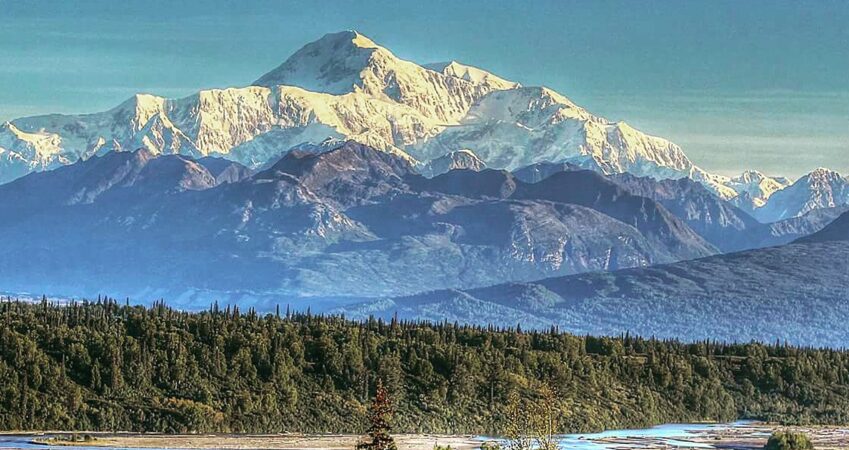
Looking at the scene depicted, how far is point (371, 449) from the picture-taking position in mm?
154375

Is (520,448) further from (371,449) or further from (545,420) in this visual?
(371,449)

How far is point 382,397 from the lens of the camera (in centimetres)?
15138

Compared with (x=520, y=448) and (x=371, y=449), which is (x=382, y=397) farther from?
(x=520, y=448)

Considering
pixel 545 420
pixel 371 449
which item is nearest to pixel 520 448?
pixel 545 420

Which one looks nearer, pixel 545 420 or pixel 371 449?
pixel 371 449

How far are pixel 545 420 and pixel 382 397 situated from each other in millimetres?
48338

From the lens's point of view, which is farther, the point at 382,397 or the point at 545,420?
the point at 545,420

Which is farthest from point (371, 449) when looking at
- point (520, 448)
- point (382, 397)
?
point (520, 448)

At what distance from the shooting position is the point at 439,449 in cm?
19675

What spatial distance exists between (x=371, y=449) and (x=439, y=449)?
43059 mm

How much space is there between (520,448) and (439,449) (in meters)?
9.64

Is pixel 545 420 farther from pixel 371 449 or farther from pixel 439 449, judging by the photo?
pixel 371 449

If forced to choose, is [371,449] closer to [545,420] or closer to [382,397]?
[382,397]

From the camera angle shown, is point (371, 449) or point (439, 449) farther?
point (439, 449)
